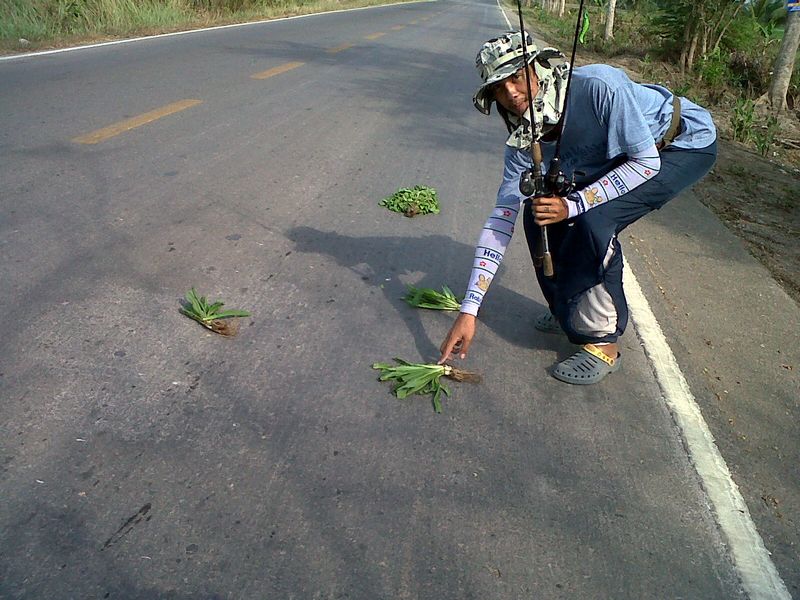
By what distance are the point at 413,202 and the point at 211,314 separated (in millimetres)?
2329

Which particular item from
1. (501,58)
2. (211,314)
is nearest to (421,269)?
(211,314)

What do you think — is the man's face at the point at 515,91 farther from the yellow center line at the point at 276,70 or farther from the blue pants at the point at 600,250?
the yellow center line at the point at 276,70

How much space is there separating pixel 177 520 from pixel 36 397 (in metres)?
1.00

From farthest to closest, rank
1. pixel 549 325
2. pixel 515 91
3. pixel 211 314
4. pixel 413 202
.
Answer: pixel 413 202
pixel 549 325
pixel 211 314
pixel 515 91

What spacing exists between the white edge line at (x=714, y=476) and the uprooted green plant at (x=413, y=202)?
77.1 inches

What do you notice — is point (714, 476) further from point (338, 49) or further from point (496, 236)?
point (338, 49)

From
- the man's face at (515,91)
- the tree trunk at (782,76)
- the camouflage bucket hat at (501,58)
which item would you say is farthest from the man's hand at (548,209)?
the tree trunk at (782,76)

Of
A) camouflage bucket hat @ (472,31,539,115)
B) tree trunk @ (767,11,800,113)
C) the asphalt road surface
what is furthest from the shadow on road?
tree trunk @ (767,11,800,113)

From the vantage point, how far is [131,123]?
7.30 meters

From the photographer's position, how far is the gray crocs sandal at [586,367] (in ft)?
11.2

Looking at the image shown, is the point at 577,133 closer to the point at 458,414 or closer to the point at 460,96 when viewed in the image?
the point at 458,414

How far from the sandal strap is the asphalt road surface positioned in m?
0.10

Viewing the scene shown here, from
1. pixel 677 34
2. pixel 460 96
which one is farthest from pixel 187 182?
pixel 677 34

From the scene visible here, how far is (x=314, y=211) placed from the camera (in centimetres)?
536
